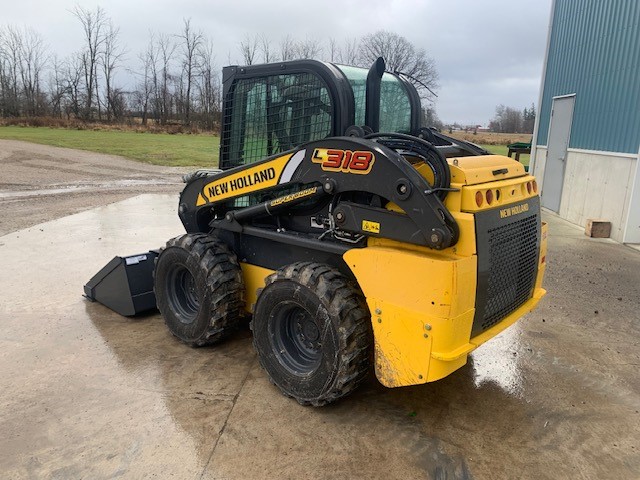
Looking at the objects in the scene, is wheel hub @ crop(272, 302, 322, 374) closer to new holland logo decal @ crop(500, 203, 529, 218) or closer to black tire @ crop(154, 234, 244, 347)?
black tire @ crop(154, 234, 244, 347)

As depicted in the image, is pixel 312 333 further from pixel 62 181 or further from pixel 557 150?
pixel 62 181

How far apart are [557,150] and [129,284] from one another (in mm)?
9696

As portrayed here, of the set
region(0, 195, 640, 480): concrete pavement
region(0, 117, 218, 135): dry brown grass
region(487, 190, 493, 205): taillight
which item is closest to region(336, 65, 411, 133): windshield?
region(487, 190, 493, 205): taillight

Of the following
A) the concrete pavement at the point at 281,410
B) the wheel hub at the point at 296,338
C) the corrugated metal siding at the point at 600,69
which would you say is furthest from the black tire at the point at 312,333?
the corrugated metal siding at the point at 600,69

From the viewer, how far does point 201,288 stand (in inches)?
162

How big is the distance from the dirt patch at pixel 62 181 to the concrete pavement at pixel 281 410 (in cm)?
537

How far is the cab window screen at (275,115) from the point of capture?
3736mm

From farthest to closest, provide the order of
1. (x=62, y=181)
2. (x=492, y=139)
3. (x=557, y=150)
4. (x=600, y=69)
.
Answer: (x=492, y=139), (x=62, y=181), (x=557, y=150), (x=600, y=69)

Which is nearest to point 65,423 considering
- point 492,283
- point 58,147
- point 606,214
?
point 492,283

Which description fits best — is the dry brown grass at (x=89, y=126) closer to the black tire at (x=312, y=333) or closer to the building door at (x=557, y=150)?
the building door at (x=557, y=150)

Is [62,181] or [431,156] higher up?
[431,156]

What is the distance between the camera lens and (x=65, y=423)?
325 cm

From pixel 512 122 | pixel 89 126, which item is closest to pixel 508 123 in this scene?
pixel 512 122

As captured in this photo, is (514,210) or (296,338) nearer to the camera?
(514,210)
